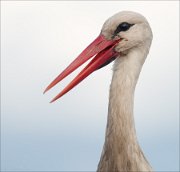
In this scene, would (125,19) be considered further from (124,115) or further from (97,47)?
(124,115)

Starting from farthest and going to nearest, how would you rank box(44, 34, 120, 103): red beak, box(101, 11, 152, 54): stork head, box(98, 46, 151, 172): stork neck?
box(44, 34, 120, 103): red beak, box(101, 11, 152, 54): stork head, box(98, 46, 151, 172): stork neck

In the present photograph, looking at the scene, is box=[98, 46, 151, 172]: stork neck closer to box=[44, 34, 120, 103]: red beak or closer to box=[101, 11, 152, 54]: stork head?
box=[101, 11, 152, 54]: stork head

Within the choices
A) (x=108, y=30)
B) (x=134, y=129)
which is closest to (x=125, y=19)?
(x=108, y=30)

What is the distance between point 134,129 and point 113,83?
1.84 feet

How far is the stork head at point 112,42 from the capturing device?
6.48 meters

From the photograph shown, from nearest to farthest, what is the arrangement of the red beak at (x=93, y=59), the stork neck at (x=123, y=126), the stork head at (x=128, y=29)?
the stork neck at (x=123, y=126)
the stork head at (x=128, y=29)
the red beak at (x=93, y=59)

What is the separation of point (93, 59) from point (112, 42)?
313mm

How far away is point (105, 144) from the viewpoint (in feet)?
21.1

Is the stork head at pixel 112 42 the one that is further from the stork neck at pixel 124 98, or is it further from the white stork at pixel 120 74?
the stork neck at pixel 124 98

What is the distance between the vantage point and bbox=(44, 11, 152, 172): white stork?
20.5 ft

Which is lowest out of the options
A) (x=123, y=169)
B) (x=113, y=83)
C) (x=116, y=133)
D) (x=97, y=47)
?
(x=123, y=169)

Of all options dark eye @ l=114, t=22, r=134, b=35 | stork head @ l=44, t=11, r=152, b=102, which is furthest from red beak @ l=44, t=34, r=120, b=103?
dark eye @ l=114, t=22, r=134, b=35

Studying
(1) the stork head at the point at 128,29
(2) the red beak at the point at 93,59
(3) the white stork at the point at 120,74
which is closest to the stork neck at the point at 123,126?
(3) the white stork at the point at 120,74

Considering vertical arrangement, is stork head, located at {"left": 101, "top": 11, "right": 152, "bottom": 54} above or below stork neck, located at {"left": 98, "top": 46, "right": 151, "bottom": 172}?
above
